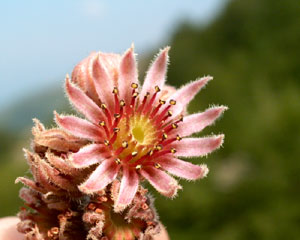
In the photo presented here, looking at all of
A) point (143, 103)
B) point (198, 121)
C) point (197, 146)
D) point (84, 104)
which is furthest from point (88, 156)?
point (198, 121)

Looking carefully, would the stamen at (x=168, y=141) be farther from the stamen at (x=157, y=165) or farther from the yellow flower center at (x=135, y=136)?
the stamen at (x=157, y=165)

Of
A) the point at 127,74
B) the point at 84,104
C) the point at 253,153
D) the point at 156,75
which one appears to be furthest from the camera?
the point at 253,153

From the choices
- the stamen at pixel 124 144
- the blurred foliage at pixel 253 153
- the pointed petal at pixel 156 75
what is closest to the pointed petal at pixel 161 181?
the stamen at pixel 124 144

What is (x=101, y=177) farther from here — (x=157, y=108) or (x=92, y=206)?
(x=157, y=108)

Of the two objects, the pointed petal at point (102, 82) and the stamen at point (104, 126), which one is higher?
the pointed petal at point (102, 82)

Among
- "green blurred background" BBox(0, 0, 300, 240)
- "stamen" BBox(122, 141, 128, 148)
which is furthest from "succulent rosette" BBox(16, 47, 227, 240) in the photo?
"green blurred background" BBox(0, 0, 300, 240)
